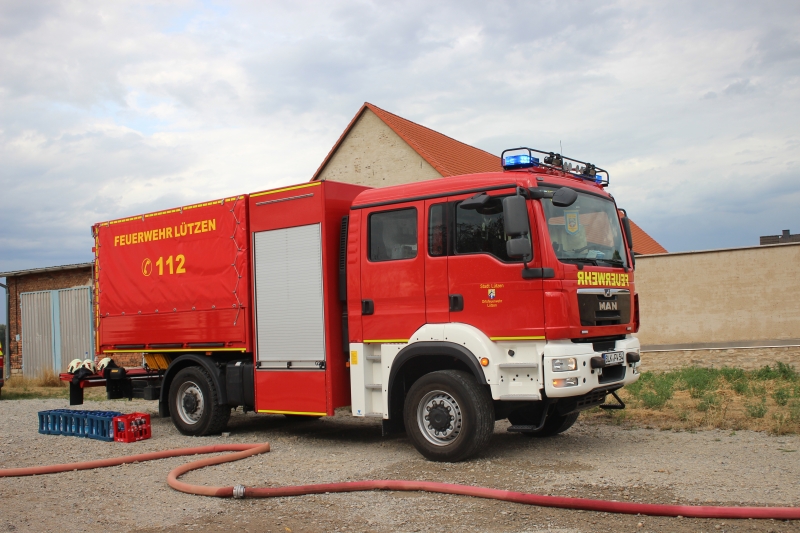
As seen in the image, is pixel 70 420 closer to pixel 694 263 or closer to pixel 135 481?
pixel 135 481

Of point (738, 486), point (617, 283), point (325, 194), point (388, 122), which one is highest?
point (388, 122)

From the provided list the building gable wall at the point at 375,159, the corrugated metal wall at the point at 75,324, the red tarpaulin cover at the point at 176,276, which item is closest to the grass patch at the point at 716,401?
the red tarpaulin cover at the point at 176,276

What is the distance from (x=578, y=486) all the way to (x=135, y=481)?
4.26 meters

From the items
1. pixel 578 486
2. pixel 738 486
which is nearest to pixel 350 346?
pixel 578 486

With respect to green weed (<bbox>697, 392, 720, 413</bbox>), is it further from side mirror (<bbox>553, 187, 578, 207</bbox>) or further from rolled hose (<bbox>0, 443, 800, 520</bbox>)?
rolled hose (<bbox>0, 443, 800, 520</bbox>)

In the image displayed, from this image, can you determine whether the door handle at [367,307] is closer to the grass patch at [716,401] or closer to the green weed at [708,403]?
the grass patch at [716,401]

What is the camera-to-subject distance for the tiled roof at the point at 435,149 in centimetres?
2331

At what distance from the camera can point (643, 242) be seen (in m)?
34.6

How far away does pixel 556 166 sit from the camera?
26.7ft

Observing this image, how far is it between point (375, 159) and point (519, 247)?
1821cm

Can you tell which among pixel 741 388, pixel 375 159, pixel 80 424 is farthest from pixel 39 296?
pixel 741 388

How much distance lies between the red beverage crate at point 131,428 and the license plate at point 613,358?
20.2 feet

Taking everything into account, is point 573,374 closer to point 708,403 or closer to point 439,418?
point 439,418

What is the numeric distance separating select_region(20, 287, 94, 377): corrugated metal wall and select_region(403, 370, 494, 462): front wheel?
1815 centimetres
